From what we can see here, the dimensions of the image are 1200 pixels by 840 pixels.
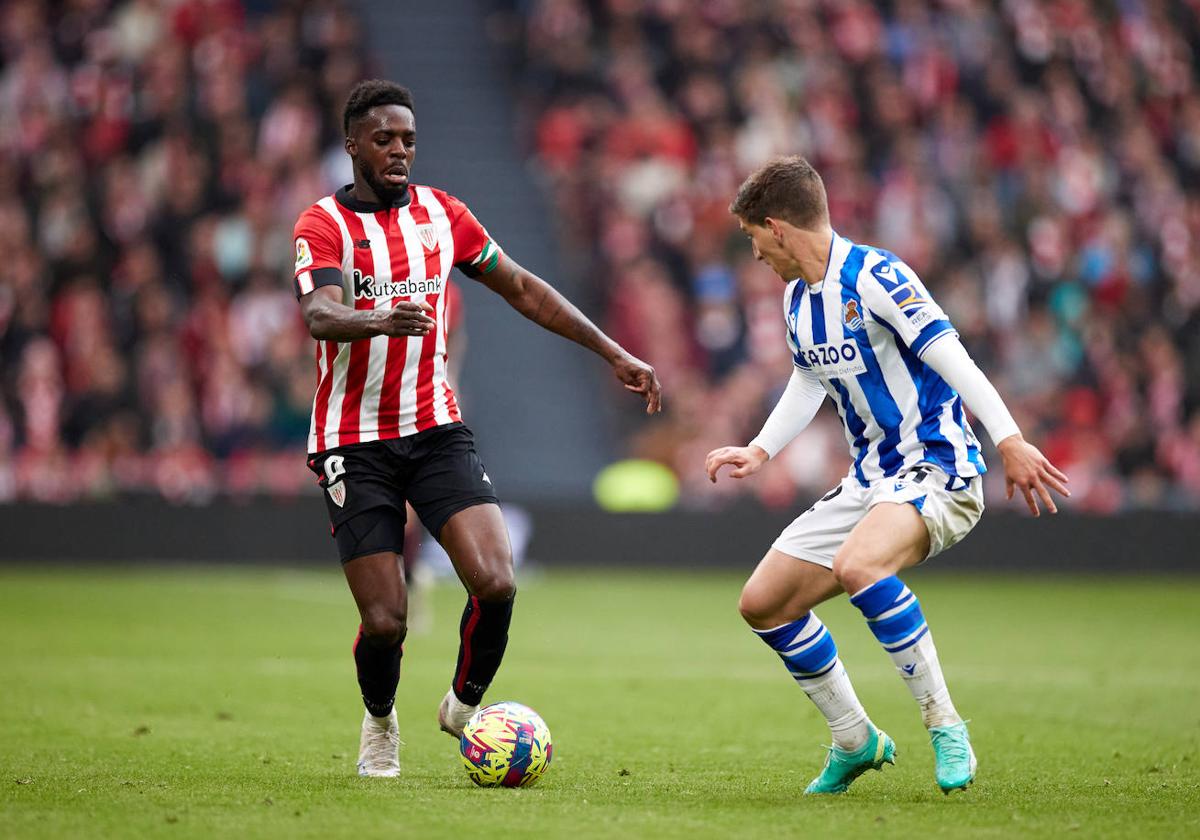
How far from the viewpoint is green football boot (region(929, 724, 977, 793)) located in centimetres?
589

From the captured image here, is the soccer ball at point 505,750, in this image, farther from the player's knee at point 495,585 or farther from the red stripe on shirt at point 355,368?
the red stripe on shirt at point 355,368

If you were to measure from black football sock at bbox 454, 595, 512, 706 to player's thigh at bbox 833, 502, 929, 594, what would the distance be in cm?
138

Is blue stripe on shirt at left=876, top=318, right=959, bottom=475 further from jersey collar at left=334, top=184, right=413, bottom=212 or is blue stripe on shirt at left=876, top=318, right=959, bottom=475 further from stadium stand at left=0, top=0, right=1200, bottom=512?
stadium stand at left=0, top=0, right=1200, bottom=512

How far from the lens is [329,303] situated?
6.20 meters

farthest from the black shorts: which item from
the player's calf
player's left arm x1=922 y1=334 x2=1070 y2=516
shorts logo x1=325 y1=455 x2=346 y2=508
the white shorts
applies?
player's left arm x1=922 y1=334 x2=1070 y2=516

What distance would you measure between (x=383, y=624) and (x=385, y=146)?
1.84 meters

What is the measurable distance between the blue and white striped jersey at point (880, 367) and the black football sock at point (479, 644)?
152 cm

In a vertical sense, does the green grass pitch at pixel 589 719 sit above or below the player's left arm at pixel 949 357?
below

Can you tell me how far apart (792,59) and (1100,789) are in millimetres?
16005

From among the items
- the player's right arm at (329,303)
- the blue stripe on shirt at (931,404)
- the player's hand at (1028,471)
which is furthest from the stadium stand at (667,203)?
the player's hand at (1028,471)

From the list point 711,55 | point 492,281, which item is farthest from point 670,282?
point 492,281

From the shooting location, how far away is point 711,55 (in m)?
20.9

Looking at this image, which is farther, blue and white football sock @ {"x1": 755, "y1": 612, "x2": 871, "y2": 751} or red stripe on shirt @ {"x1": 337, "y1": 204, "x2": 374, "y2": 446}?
red stripe on shirt @ {"x1": 337, "y1": 204, "x2": 374, "y2": 446}

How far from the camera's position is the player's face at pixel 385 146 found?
6547mm
